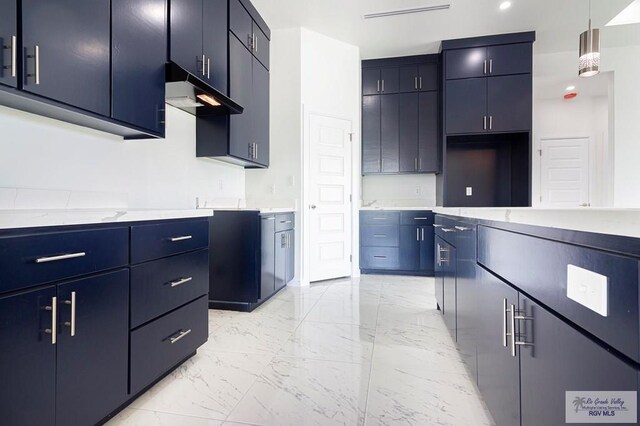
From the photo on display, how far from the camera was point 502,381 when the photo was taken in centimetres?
104

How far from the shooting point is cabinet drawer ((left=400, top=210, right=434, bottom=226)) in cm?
395

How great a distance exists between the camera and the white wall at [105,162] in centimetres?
135

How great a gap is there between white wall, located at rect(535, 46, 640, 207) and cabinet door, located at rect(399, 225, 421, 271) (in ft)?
8.61

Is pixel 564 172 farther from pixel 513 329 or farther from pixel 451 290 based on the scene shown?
pixel 513 329

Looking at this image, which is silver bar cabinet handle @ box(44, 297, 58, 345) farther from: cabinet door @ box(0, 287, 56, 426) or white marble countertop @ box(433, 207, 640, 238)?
white marble countertop @ box(433, 207, 640, 238)

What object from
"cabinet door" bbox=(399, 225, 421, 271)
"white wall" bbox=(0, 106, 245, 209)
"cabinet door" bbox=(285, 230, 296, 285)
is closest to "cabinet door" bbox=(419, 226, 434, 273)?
"cabinet door" bbox=(399, 225, 421, 271)

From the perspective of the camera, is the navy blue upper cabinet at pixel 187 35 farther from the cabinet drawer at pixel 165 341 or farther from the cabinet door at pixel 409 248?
the cabinet door at pixel 409 248

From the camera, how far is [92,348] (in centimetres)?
105

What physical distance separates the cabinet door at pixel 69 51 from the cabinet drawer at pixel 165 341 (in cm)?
101

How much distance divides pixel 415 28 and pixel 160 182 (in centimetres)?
326

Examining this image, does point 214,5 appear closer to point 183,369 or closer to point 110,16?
point 110,16

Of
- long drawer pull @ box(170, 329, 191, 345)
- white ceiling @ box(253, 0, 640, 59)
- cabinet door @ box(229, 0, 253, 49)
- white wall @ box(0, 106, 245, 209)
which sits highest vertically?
white ceiling @ box(253, 0, 640, 59)

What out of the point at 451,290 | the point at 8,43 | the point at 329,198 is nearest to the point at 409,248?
the point at 329,198

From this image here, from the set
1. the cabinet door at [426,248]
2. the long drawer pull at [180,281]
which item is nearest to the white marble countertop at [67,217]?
the long drawer pull at [180,281]
